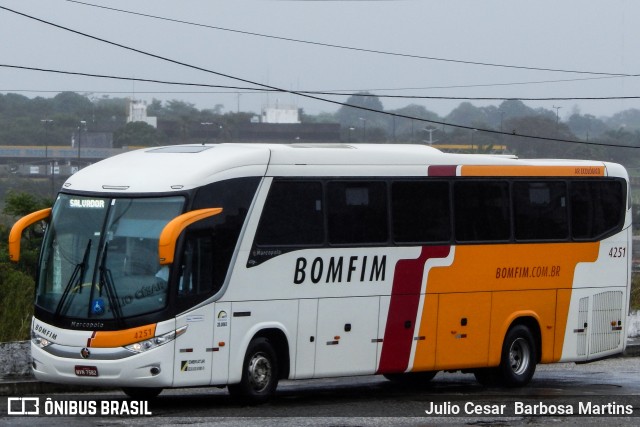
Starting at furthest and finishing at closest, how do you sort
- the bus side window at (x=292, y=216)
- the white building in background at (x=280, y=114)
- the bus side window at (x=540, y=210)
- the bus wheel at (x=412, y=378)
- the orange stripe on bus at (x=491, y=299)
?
the white building in background at (x=280, y=114) < the bus wheel at (x=412, y=378) < the bus side window at (x=540, y=210) < the orange stripe on bus at (x=491, y=299) < the bus side window at (x=292, y=216)

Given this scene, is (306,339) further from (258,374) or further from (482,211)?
(482,211)

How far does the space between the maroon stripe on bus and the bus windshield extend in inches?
152

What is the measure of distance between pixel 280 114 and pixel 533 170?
2710 inches

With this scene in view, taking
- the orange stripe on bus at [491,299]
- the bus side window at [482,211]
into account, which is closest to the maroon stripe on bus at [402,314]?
the orange stripe on bus at [491,299]

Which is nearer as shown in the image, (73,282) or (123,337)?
(123,337)

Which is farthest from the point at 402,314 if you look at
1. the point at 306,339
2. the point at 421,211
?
the point at 306,339

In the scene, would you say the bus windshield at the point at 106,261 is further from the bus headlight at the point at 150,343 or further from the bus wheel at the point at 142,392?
the bus wheel at the point at 142,392

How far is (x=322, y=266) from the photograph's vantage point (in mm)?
15945

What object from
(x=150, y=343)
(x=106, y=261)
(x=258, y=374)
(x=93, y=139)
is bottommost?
(x=258, y=374)

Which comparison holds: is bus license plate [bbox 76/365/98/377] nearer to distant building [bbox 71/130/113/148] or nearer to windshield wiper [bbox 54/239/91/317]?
windshield wiper [bbox 54/239/91/317]

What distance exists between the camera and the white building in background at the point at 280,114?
86.5 metres

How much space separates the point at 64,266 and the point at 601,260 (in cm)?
917

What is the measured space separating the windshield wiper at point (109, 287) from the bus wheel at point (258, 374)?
71.0 inches

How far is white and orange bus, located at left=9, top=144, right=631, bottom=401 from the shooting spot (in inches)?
559
